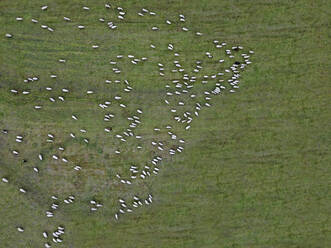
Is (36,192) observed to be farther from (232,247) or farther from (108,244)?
(232,247)

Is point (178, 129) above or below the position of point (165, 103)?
below

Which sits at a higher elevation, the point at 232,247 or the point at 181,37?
the point at 181,37

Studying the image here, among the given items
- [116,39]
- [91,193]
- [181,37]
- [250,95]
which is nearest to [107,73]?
[116,39]

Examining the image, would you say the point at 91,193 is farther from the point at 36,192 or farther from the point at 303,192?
the point at 303,192

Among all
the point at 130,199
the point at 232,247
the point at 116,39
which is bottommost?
the point at 232,247
